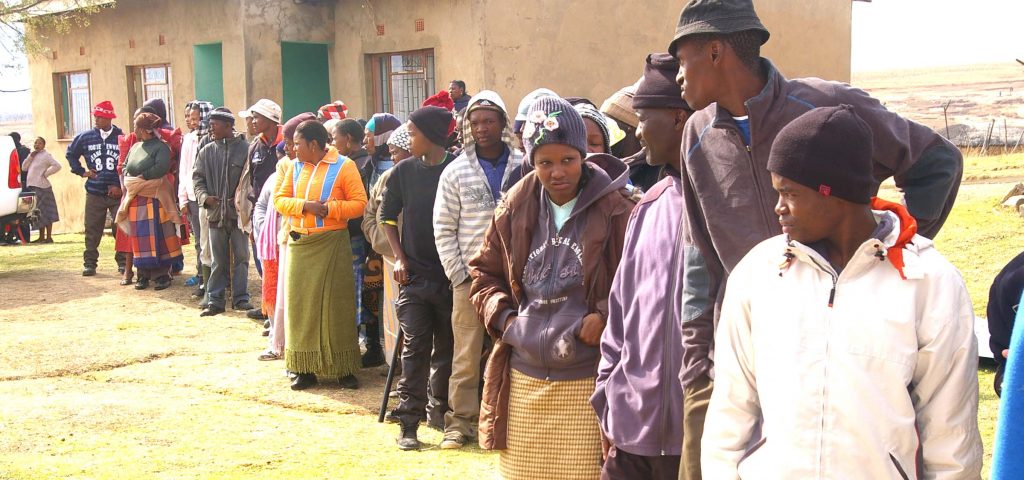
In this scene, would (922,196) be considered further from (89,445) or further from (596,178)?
(89,445)

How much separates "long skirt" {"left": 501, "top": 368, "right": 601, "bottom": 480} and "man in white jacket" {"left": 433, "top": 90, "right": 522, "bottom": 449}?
1.54m

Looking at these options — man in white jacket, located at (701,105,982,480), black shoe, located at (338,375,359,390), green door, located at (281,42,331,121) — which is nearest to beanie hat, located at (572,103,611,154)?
man in white jacket, located at (701,105,982,480)

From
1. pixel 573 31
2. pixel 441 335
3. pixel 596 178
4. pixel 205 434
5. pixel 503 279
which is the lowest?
pixel 205 434

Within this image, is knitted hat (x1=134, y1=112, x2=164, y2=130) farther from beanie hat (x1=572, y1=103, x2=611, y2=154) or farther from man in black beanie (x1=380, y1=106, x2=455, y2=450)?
beanie hat (x1=572, y1=103, x2=611, y2=154)

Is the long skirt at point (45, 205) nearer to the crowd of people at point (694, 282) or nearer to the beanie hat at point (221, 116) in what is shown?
the beanie hat at point (221, 116)

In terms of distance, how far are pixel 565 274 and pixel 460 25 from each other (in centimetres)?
1042

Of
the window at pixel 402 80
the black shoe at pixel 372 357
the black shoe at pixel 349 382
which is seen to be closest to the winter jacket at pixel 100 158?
the window at pixel 402 80

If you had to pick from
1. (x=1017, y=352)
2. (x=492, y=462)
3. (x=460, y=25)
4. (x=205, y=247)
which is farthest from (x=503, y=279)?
(x=460, y=25)

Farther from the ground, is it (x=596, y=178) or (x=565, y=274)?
(x=596, y=178)

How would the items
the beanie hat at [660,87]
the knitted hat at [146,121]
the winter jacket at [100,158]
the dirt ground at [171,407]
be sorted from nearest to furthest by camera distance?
the beanie hat at [660,87]
the dirt ground at [171,407]
the knitted hat at [146,121]
the winter jacket at [100,158]

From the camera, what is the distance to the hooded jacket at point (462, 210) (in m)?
5.71

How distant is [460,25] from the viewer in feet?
46.6

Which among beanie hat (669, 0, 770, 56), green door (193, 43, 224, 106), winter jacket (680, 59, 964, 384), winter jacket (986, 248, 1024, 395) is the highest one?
green door (193, 43, 224, 106)

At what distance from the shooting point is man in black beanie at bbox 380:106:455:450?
6.16m
